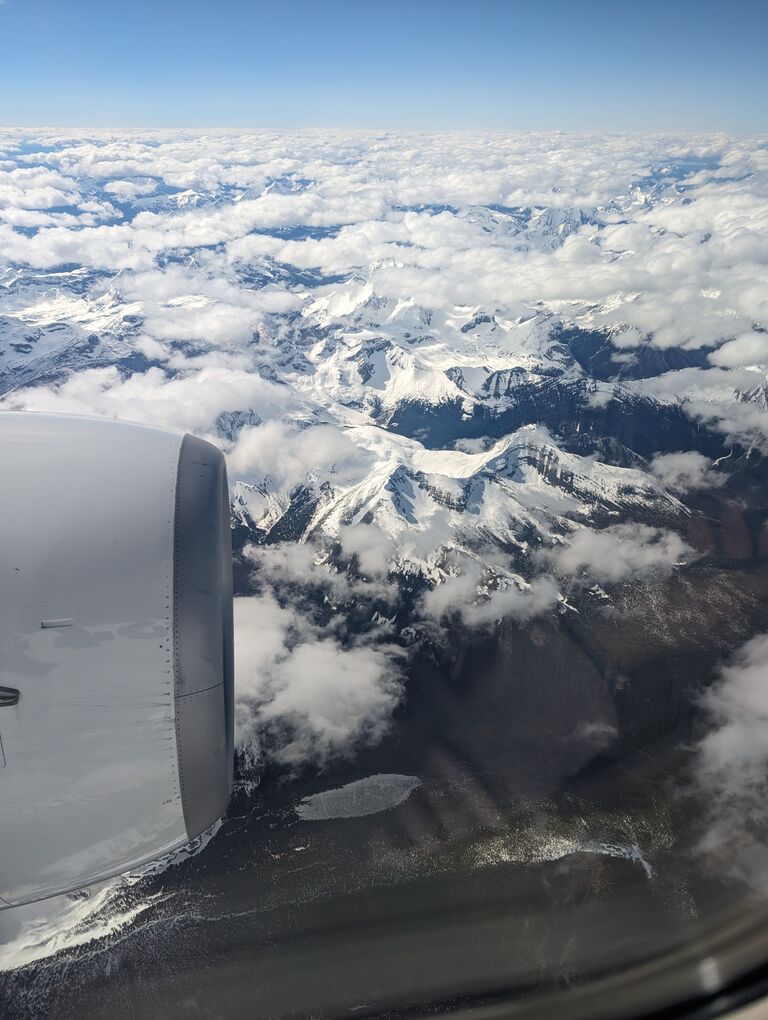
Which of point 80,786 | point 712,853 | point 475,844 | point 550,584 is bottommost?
point 550,584

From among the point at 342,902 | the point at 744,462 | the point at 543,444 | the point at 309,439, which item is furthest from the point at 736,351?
the point at 342,902

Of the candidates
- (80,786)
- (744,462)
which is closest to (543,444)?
(744,462)

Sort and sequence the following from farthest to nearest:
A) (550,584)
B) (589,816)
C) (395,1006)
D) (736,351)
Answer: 1. (736,351)
2. (550,584)
3. (589,816)
4. (395,1006)

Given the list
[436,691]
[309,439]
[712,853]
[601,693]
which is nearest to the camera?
[712,853]

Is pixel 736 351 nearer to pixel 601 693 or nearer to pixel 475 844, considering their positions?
pixel 601 693

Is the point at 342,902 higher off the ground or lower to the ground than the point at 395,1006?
lower

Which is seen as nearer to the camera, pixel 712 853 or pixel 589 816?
pixel 712 853

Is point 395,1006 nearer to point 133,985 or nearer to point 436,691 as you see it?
point 133,985
